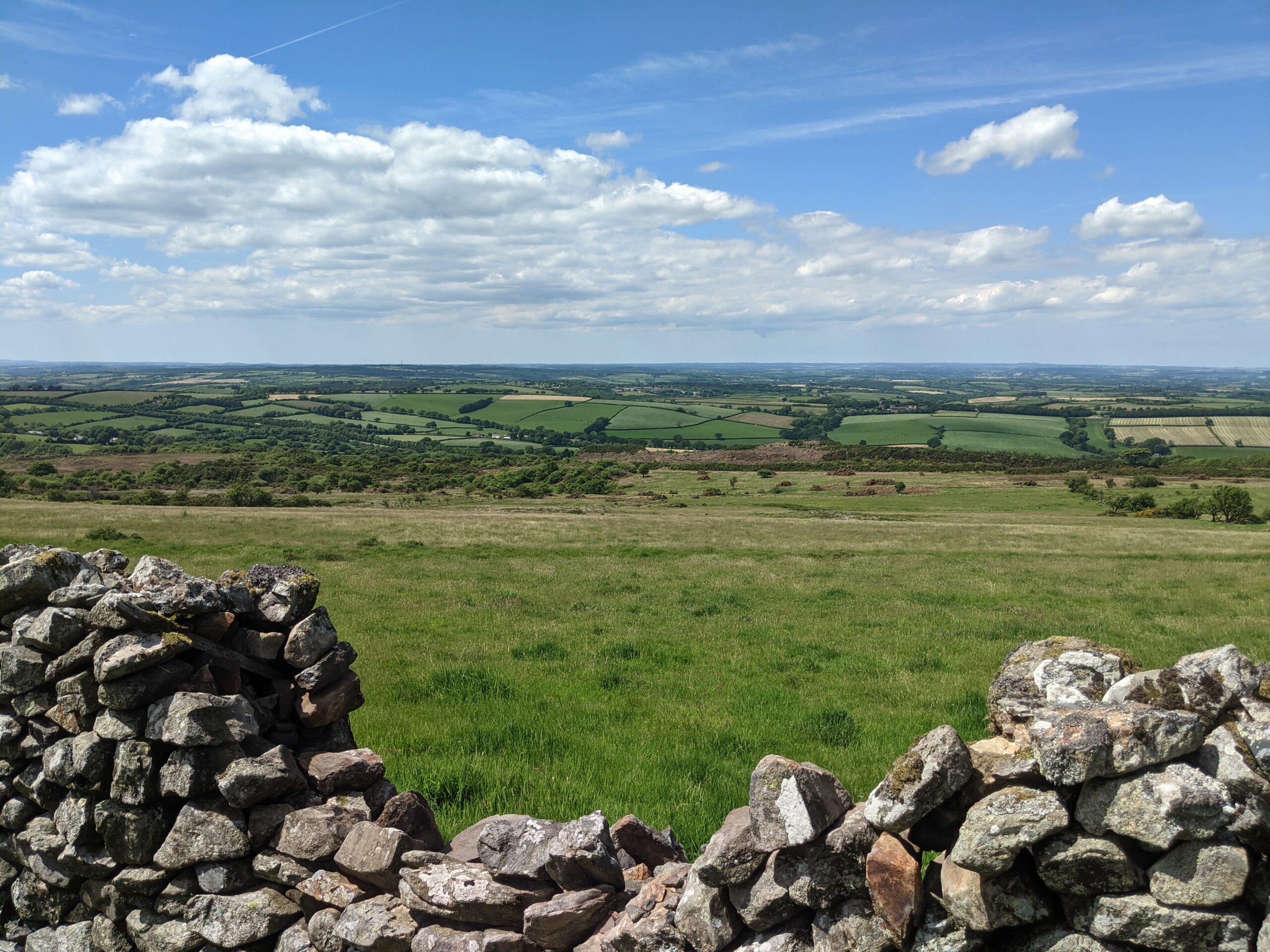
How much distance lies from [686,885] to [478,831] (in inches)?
86.9

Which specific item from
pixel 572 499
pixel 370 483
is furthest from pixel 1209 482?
pixel 370 483

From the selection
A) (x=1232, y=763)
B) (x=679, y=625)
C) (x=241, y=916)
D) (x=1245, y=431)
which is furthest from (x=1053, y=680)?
(x=1245, y=431)

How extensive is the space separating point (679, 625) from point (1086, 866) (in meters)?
14.1

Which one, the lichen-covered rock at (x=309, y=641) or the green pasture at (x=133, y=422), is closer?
the lichen-covered rock at (x=309, y=641)

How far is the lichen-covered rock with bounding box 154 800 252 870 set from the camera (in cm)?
569

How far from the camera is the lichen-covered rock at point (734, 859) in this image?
164 inches

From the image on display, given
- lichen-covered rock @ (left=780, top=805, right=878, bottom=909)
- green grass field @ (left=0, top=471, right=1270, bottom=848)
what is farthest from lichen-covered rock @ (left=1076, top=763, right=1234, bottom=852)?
green grass field @ (left=0, top=471, right=1270, bottom=848)

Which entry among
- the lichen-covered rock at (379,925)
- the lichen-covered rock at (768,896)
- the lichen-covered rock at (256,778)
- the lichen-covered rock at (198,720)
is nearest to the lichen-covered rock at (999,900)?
the lichen-covered rock at (768,896)

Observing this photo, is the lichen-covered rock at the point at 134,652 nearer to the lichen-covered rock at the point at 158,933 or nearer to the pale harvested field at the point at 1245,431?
the lichen-covered rock at the point at 158,933

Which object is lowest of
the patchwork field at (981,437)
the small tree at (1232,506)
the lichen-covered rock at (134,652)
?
the small tree at (1232,506)

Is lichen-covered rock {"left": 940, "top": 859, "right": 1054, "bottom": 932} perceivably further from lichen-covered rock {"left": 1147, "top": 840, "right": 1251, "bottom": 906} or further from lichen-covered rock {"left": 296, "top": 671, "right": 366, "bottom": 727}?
lichen-covered rock {"left": 296, "top": 671, "right": 366, "bottom": 727}

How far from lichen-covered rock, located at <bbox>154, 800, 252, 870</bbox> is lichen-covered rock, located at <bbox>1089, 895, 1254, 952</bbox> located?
18.8 ft

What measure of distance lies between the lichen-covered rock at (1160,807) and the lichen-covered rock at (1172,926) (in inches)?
10.9

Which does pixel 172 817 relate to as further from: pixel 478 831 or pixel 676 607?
pixel 676 607
